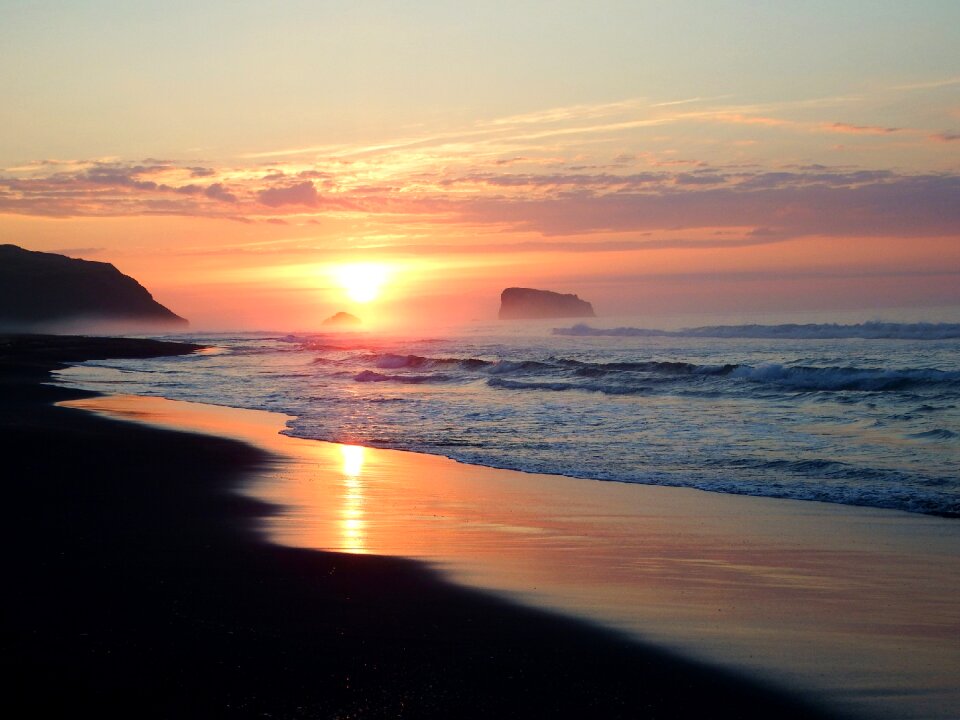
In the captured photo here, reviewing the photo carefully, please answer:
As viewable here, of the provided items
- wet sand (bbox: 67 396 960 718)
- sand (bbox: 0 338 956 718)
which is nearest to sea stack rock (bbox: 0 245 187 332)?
wet sand (bbox: 67 396 960 718)

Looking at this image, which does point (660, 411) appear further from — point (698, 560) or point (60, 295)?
point (60, 295)

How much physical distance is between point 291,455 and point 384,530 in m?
6.35

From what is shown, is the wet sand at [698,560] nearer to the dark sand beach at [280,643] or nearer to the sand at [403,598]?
the sand at [403,598]

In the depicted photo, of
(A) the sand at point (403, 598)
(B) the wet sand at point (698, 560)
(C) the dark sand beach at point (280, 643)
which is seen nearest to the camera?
(C) the dark sand beach at point (280, 643)

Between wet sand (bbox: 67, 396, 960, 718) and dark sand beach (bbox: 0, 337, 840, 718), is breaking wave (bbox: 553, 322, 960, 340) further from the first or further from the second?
dark sand beach (bbox: 0, 337, 840, 718)

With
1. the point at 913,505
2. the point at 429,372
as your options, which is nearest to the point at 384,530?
the point at 913,505

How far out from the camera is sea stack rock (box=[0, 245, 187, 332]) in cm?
16688

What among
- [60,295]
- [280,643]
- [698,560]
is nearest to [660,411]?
[698,560]

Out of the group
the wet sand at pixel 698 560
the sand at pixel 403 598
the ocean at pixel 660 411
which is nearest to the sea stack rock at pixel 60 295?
the ocean at pixel 660 411

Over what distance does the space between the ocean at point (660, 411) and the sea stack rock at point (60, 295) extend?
451 ft

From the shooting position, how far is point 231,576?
677 centimetres

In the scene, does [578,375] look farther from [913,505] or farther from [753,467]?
[913,505]

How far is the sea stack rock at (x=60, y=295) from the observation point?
6570 inches

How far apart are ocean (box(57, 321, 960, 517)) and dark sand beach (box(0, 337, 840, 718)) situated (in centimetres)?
591
